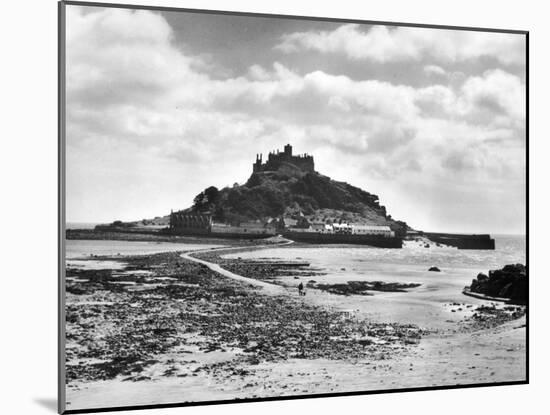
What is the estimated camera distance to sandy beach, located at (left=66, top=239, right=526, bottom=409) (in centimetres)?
625

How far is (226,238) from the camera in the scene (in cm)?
676

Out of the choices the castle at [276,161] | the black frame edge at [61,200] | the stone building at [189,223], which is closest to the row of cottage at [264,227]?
the stone building at [189,223]

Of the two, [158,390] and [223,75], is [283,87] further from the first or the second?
[158,390]

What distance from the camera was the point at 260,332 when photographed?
6570 mm

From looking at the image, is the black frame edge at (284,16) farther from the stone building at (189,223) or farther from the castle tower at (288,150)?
the stone building at (189,223)

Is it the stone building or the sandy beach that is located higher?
the stone building

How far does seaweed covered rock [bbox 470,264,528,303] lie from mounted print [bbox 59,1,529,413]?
17 millimetres

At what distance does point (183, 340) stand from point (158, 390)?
40cm

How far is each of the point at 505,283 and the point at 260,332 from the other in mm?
2185

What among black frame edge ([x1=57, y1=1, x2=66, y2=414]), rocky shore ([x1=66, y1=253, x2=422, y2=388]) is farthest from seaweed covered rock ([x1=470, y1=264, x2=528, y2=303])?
black frame edge ([x1=57, y1=1, x2=66, y2=414])

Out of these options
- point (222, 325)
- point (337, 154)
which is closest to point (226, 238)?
point (222, 325)

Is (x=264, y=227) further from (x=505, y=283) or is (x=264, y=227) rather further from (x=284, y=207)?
(x=505, y=283)

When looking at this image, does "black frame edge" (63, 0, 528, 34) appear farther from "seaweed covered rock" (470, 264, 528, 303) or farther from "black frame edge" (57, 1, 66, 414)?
"seaweed covered rock" (470, 264, 528, 303)

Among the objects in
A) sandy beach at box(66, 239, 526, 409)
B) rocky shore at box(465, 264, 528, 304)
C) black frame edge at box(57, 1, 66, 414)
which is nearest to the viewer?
black frame edge at box(57, 1, 66, 414)
